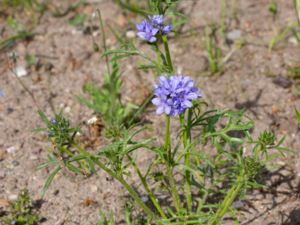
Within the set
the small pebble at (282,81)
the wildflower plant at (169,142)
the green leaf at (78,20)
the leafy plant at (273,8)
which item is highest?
the green leaf at (78,20)

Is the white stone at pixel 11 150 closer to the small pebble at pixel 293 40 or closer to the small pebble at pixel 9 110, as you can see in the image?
the small pebble at pixel 9 110

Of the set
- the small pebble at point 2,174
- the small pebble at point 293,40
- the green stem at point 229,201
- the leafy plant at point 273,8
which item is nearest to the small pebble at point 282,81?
the small pebble at point 293,40

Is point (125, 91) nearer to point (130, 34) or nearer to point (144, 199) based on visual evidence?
point (130, 34)

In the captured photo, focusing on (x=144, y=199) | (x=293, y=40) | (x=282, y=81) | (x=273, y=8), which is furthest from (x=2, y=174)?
(x=273, y=8)

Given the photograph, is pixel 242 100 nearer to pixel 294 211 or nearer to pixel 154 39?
pixel 294 211

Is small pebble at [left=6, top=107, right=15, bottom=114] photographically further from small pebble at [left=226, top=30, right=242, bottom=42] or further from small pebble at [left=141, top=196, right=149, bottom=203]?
small pebble at [left=226, top=30, right=242, bottom=42]

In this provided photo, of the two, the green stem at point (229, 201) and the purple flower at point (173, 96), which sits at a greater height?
the purple flower at point (173, 96)

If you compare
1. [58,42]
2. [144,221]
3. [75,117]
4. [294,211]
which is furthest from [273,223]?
[58,42]
